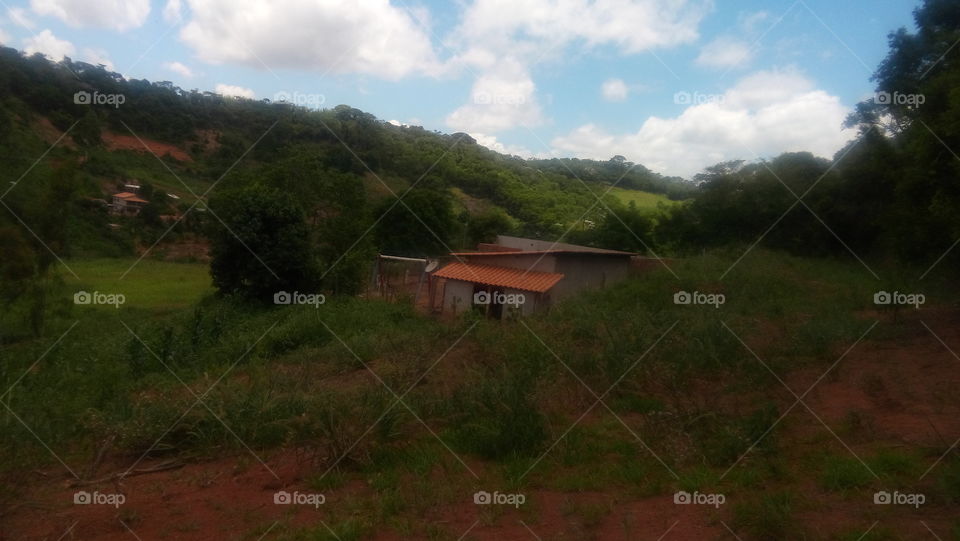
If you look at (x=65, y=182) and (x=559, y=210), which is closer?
(x=65, y=182)

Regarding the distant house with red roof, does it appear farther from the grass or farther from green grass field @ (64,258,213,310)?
the grass

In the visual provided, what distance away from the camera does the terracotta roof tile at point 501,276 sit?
13.6 metres

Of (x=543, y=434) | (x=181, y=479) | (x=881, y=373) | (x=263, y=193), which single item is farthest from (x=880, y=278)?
(x=263, y=193)

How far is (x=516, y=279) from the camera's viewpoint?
557 inches

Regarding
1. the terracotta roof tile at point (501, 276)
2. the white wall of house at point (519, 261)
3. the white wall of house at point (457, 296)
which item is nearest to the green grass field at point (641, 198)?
the white wall of house at point (519, 261)

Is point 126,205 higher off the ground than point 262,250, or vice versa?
point 126,205

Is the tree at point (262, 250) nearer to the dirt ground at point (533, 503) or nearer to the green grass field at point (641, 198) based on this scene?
the dirt ground at point (533, 503)

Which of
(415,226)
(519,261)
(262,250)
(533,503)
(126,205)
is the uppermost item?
(126,205)

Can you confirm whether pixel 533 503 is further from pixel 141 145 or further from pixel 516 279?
pixel 141 145

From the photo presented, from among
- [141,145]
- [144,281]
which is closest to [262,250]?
[144,281]

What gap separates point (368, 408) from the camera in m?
5.30

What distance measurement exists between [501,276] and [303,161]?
34.5 feet

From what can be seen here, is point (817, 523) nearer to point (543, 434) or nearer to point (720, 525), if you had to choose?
point (720, 525)

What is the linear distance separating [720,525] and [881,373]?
150 inches
